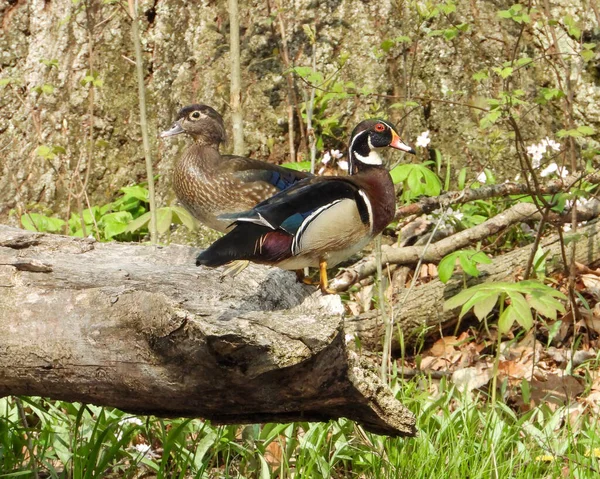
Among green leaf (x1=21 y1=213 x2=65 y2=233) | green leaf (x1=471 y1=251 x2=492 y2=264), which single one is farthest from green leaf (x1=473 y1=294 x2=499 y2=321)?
green leaf (x1=21 y1=213 x2=65 y2=233)

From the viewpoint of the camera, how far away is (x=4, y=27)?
6.49 m

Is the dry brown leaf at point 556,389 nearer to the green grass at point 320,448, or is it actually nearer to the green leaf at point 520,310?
the green grass at point 320,448

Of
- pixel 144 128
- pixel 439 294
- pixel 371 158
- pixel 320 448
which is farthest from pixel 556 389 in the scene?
pixel 144 128

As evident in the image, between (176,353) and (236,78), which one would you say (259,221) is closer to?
(176,353)

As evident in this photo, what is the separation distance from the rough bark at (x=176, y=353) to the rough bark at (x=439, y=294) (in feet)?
6.17

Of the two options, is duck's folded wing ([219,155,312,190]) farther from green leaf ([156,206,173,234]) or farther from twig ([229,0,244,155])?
twig ([229,0,244,155])

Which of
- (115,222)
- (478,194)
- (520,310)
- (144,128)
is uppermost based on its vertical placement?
(144,128)

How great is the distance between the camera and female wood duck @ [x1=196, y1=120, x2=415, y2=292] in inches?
107

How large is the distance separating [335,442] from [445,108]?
121 inches

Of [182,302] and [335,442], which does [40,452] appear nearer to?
[335,442]

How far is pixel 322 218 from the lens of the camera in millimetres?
2975

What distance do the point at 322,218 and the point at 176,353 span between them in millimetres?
919

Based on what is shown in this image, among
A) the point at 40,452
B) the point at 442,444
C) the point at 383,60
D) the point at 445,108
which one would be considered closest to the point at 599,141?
the point at 445,108

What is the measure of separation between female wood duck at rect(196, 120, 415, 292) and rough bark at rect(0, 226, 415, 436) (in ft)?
0.57
